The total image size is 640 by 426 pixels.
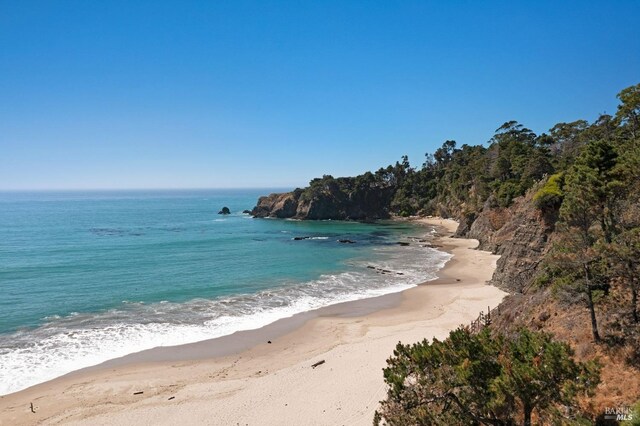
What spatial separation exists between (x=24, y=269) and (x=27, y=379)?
30560 mm

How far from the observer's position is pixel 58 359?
2227cm

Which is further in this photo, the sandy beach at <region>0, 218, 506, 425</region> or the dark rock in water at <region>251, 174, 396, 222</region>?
the dark rock in water at <region>251, 174, 396, 222</region>

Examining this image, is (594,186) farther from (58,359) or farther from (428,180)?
(428,180)

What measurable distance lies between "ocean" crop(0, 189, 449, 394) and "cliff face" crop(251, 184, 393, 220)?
3508 centimetres

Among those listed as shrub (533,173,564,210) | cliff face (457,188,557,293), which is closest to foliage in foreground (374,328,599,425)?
cliff face (457,188,557,293)

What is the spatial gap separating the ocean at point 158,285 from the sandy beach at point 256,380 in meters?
2.18

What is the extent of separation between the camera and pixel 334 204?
365 feet

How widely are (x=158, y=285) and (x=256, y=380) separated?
23.2 m

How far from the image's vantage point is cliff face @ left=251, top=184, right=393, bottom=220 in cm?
11019

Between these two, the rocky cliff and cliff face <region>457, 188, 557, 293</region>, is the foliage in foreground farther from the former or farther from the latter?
the rocky cliff

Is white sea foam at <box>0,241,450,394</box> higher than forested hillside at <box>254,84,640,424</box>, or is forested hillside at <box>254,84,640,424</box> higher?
forested hillside at <box>254,84,640,424</box>

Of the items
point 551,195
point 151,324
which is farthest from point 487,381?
point 551,195

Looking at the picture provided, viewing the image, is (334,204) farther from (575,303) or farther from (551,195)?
(575,303)

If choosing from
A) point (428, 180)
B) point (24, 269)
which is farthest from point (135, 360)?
point (428, 180)
